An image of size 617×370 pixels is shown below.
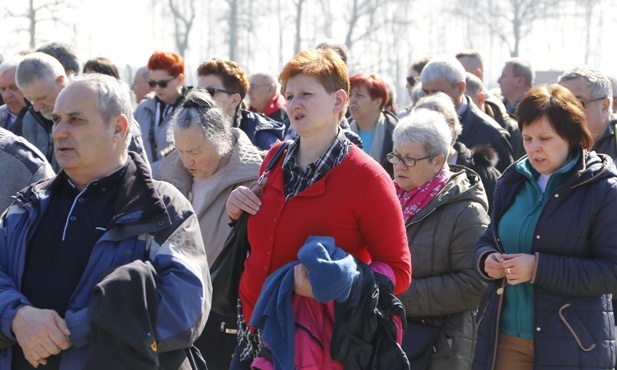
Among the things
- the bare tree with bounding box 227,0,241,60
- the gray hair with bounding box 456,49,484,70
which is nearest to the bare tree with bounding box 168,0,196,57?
the bare tree with bounding box 227,0,241,60

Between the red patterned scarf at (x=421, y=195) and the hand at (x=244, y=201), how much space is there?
1196 mm

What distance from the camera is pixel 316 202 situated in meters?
3.88

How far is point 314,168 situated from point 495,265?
1122 millimetres

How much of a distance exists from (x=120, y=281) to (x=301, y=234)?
2.90 feet

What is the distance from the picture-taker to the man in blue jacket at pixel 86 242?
3.42m

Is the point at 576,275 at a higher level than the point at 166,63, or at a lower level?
lower

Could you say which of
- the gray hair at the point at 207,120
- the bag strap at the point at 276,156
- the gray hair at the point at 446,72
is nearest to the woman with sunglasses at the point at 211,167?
the gray hair at the point at 207,120

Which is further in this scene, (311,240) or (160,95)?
(160,95)

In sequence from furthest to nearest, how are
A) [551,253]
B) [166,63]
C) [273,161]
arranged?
[166,63] < [551,253] < [273,161]

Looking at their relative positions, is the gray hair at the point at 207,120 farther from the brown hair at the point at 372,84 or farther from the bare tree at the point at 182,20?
the bare tree at the point at 182,20

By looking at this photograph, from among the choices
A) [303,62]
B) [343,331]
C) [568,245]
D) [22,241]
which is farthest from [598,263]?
[22,241]

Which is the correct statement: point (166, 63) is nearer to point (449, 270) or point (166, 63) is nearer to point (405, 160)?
point (405, 160)

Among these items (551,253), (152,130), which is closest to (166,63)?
(152,130)

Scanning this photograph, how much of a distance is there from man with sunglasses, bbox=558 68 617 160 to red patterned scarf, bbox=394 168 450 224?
4.72 ft
